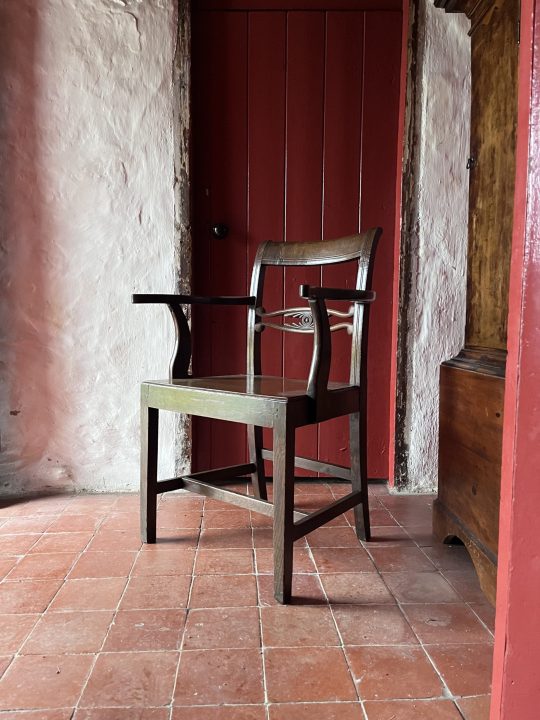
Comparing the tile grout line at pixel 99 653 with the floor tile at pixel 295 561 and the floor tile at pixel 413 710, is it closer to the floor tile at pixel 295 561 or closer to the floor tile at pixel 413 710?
the floor tile at pixel 295 561

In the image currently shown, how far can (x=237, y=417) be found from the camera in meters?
1.50

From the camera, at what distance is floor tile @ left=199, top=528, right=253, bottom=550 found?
181 cm

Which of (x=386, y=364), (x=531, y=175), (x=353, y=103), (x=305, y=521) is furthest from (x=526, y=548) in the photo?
(x=353, y=103)

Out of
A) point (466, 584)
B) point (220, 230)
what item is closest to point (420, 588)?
point (466, 584)

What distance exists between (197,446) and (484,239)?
153 cm

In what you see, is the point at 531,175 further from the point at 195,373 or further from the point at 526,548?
the point at 195,373

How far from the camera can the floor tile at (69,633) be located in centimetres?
122

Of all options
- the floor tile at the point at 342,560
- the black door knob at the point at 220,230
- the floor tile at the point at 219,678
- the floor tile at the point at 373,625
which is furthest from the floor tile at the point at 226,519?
the black door knob at the point at 220,230

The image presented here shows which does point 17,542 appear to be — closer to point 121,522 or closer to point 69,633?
point 121,522

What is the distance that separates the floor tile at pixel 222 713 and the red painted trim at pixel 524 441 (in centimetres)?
44

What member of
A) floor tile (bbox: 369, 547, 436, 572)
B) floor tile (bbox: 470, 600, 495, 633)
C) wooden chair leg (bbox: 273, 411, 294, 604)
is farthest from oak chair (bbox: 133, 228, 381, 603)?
floor tile (bbox: 470, 600, 495, 633)

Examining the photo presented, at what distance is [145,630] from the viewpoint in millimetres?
1292

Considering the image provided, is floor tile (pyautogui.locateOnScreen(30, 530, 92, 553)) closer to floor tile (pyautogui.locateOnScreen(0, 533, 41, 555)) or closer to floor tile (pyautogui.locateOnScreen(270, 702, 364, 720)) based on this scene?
floor tile (pyautogui.locateOnScreen(0, 533, 41, 555))

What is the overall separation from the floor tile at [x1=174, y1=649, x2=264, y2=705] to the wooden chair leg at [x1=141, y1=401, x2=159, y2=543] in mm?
655
